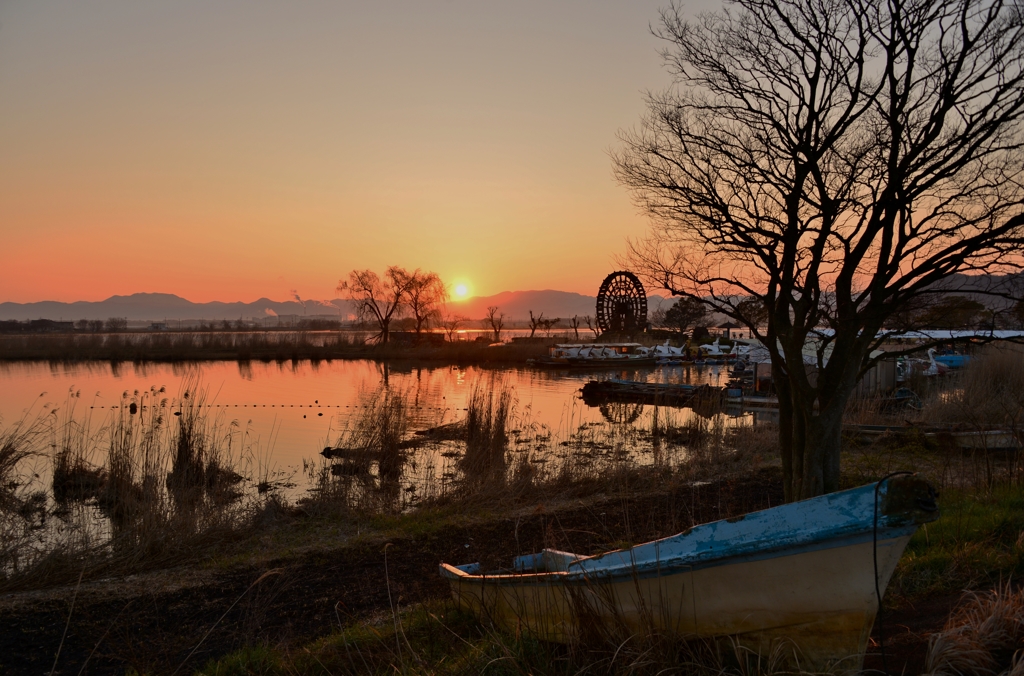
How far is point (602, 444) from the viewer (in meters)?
14.4

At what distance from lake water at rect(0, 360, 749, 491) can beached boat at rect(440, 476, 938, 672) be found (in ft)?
34.1

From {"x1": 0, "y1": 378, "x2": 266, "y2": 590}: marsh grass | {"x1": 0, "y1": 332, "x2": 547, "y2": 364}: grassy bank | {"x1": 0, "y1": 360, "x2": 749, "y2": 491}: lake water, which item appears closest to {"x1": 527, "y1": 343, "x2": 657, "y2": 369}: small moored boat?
{"x1": 0, "y1": 360, "x2": 749, "y2": 491}: lake water

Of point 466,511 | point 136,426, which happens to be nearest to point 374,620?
point 466,511

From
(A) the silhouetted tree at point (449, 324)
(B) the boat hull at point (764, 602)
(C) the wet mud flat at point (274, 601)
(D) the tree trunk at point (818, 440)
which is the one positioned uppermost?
(A) the silhouetted tree at point (449, 324)

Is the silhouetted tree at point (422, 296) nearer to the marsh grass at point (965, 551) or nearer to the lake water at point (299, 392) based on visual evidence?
the lake water at point (299, 392)

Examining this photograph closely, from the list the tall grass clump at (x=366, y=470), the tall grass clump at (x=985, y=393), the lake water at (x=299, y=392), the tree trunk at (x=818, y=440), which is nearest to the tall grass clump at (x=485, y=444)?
the lake water at (x=299, y=392)

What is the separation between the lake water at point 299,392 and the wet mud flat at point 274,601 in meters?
5.98

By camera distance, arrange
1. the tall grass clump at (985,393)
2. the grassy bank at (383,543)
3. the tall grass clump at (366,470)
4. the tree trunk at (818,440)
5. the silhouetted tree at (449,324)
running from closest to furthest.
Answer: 1. the grassy bank at (383,543)
2. the tree trunk at (818,440)
3. the tall grass clump at (366,470)
4. the tall grass clump at (985,393)
5. the silhouetted tree at (449,324)

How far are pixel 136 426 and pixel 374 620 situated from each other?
11044mm

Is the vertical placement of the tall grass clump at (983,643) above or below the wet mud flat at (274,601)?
above

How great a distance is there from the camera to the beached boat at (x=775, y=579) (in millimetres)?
3299

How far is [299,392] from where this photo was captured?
94.4 ft

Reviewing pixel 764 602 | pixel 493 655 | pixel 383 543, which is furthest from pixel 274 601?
pixel 764 602

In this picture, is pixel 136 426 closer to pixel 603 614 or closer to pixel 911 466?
pixel 603 614
